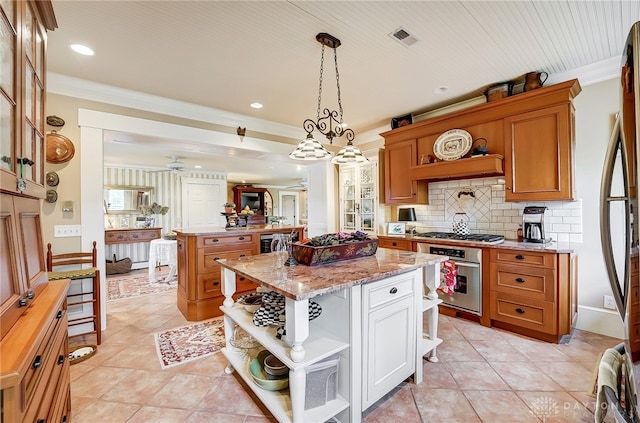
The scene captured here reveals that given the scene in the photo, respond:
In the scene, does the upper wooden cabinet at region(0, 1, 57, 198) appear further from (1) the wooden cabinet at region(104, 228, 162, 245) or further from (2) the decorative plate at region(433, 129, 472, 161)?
(1) the wooden cabinet at region(104, 228, 162, 245)

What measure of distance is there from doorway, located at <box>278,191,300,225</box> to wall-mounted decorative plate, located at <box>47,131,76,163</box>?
8.86m

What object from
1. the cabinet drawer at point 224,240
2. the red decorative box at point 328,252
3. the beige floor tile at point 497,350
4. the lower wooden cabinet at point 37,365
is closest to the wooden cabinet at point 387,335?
the red decorative box at point 328,252

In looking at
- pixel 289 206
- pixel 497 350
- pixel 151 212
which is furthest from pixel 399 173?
pixel 289 206

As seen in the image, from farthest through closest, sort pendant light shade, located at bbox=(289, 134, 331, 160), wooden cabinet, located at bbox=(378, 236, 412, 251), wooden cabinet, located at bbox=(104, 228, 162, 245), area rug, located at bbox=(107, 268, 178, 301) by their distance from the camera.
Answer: wooden cabinet, located at bbox=(104, 228, 162, 245)
area rug, located at bbox=(107, 268, 178, 301)
wooden cabinet, located at bbox=(378, 236, 412, 251)
pendant light shade, located at bbox=(289, 134, 331, 160)

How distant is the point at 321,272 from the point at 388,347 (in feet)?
2.02

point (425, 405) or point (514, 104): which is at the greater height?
point (514, 104)

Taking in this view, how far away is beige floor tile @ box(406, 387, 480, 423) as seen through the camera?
1.64 metres

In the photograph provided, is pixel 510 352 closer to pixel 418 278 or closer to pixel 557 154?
pixel 418 278

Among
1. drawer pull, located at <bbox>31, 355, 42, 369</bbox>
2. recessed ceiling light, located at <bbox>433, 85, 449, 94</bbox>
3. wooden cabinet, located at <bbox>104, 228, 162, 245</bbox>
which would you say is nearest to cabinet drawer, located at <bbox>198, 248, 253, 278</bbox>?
drawer pull, located at <bbox>31, 355, 42, 369</bbox>

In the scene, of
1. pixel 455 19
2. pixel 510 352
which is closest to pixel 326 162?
pixel 455 19

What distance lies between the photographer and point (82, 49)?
2250mm

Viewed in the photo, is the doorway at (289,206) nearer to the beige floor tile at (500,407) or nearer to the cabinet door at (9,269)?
the beige floor tile at (500,407)

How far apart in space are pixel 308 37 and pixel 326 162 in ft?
8.46

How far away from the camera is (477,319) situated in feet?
9.80
